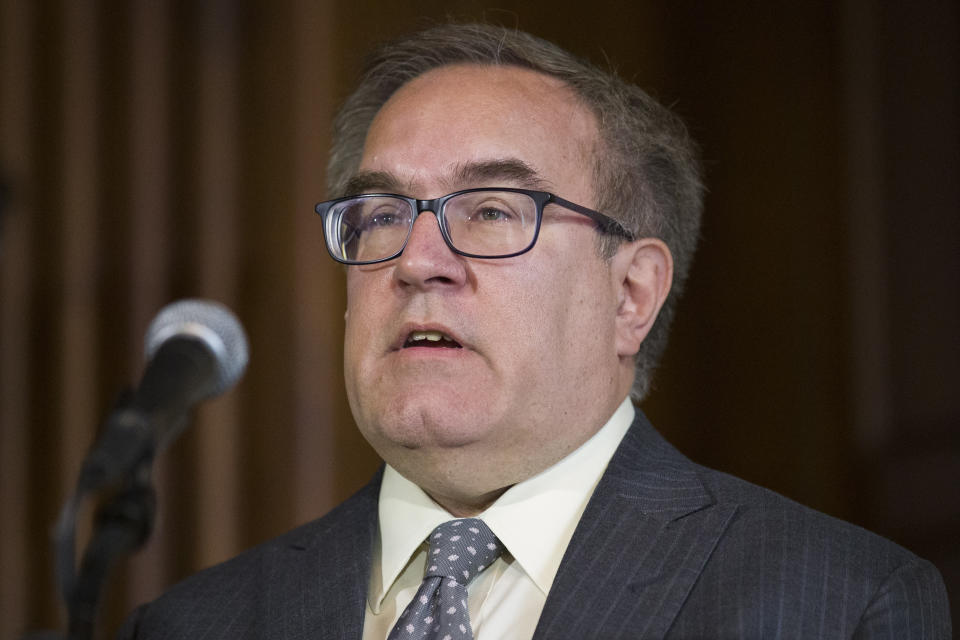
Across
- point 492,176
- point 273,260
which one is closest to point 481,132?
point 492,176

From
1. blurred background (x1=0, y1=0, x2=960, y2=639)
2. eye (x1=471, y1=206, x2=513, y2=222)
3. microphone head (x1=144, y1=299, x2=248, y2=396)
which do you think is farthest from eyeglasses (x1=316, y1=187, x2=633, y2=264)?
blurred background (x1=0, y1=0, x2=960, y2=639)

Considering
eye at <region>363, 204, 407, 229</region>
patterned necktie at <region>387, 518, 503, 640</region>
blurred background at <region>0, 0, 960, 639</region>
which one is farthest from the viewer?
blurred background at <region>0, 0, 960, 639</region>

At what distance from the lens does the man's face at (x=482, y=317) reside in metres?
1.69

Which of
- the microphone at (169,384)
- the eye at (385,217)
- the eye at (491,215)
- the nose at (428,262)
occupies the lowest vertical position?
the microphone at (169,384)

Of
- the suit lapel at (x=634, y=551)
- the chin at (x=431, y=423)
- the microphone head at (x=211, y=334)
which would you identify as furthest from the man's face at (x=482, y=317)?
the microphone head at (x=211, y=334)

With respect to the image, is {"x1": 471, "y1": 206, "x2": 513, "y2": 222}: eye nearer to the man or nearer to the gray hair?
the man

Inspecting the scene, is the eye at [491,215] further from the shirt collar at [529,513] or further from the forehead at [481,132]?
the shirt collar at [529,513]

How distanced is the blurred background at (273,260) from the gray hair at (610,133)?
0.67m

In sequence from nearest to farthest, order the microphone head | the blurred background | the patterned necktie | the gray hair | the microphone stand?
the microphone stand
the microphone head
the patterned necktie
the gray hair
the blurred background

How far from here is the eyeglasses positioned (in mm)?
1748

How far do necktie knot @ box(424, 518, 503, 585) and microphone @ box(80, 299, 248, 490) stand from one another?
56 centimetres

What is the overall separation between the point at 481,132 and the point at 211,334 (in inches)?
28.8

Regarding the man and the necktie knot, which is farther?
the necktie knot

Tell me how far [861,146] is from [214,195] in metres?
1.76
